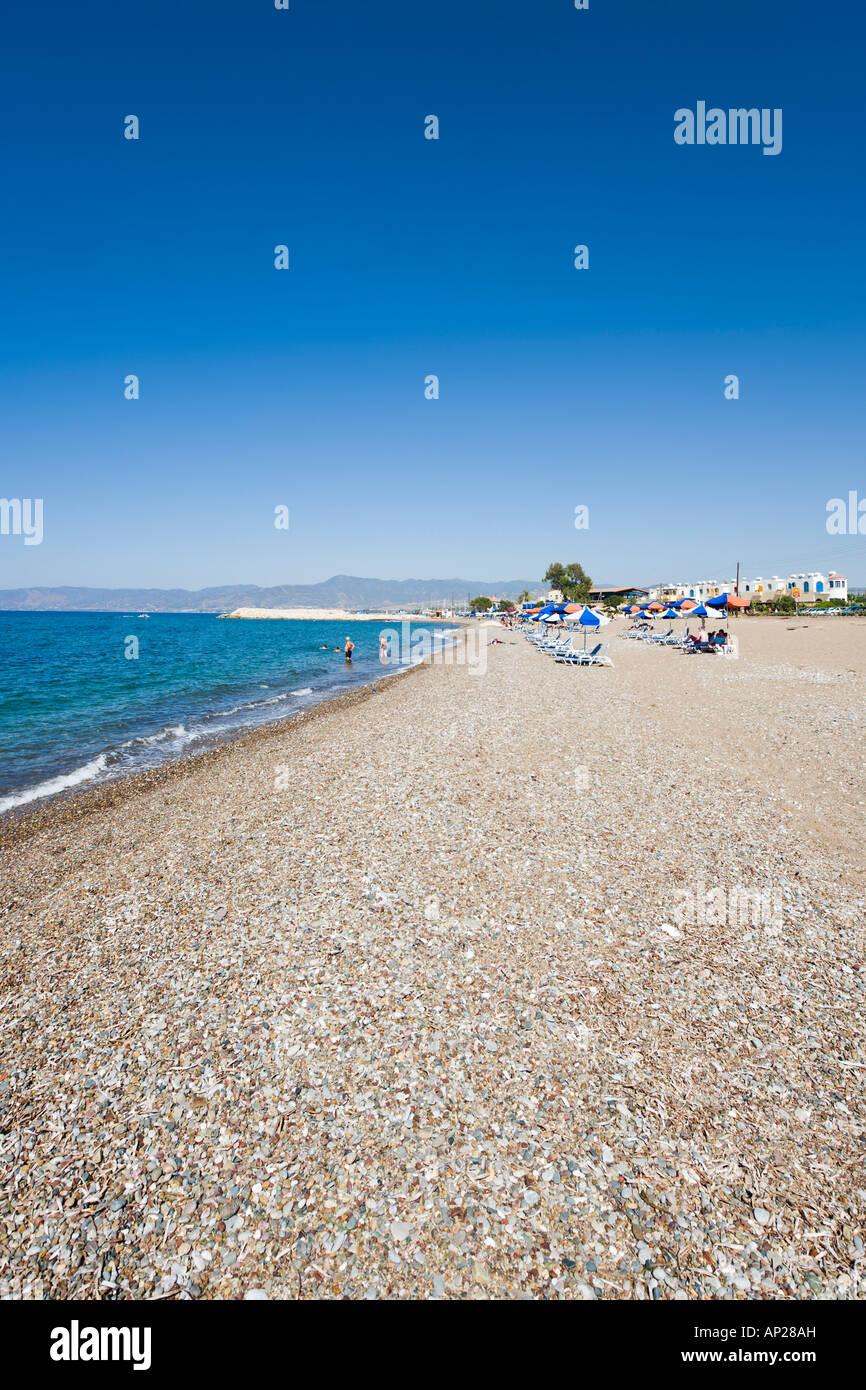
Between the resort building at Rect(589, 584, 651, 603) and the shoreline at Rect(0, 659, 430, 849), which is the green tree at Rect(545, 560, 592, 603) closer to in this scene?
the resort building at Rect(589, 584, 651, 603)

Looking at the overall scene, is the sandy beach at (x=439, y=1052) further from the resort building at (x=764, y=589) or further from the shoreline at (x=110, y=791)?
the resort building at (x=764, y=589)

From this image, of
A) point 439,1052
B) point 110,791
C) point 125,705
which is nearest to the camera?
point 439,1052

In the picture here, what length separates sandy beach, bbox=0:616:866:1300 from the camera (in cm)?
368

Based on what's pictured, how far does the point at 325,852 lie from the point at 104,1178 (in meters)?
5.35

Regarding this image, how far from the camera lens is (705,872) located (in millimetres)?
8453

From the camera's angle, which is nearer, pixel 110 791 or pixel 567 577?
pixel 110 791

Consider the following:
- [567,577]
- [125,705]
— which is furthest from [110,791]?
[567,577]

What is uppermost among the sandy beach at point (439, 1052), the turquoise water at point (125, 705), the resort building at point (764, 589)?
the resort building at point (764, 589)

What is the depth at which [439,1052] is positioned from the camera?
17.0 feet

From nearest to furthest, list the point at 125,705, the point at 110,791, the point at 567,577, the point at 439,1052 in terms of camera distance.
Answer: the point at 439,1052, the point at 110,791, the point at 125,705, the point at 567,577

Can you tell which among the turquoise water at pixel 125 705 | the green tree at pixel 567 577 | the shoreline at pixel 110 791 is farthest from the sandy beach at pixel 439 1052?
the green tree at pixel 567 577

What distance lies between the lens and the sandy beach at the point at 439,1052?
145 inches

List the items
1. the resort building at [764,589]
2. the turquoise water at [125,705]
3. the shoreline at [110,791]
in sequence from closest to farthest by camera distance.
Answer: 1. the shoreline at [110,791]
2. the turquoise water at [125,705]
3. the resort building at [764,589]

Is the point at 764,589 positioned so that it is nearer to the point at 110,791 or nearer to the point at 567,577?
the point at 567,577
